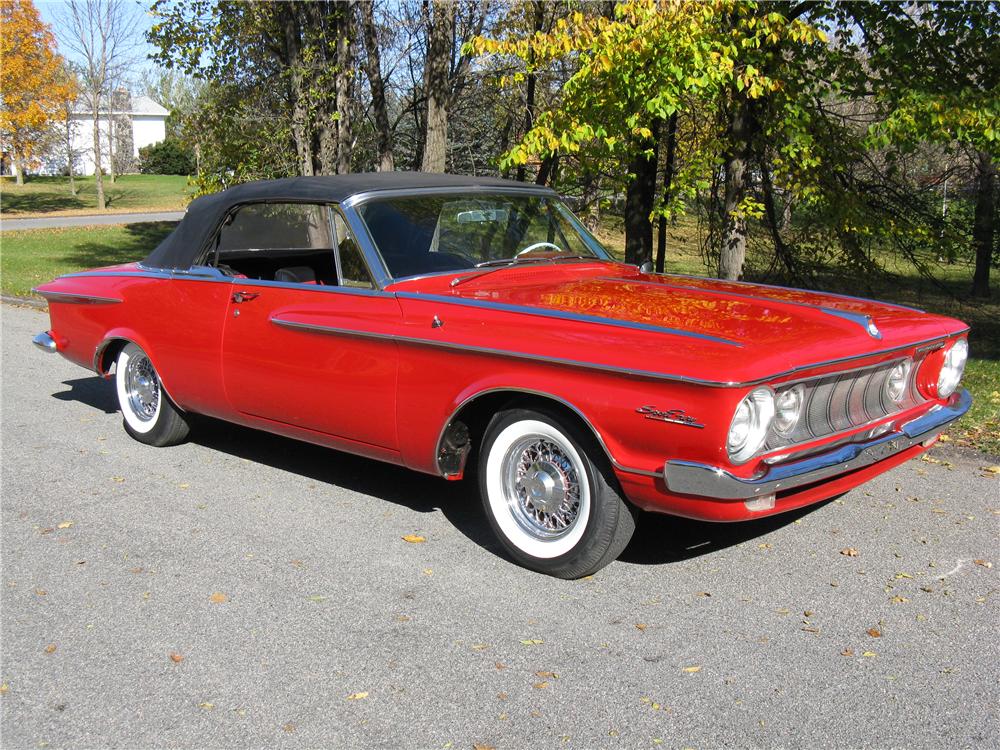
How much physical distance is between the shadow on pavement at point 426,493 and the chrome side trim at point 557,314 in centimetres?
117

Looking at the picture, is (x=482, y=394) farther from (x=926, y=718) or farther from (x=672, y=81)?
(x=672, y=81)

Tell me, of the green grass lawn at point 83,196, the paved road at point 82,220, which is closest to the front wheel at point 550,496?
the paved road at point 82,220

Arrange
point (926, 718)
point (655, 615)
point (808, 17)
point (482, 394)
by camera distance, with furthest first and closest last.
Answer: point (808, 17) → point (482, 394) → point (655, 615) → point (926, 718)

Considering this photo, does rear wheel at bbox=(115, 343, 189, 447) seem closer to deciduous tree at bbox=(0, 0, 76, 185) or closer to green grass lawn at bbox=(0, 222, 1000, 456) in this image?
green grass lawn at bbox=(0, 222, 1000, 456)

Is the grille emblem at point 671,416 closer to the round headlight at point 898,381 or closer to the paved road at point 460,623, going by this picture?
the paved road at point 460,623

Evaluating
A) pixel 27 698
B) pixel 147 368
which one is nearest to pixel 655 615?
pixel 27 698

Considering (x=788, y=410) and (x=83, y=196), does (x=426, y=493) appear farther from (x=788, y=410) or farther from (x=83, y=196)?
(x=83, y=196)

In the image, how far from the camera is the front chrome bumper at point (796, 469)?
375cm

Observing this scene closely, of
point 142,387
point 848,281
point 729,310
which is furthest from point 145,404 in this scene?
point 848,281

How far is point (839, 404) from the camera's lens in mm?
4352

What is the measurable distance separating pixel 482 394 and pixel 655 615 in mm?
1226

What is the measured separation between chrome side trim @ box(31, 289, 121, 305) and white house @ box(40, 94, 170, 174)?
42135 millimetres

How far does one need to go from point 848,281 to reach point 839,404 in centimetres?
954

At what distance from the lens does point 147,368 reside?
657 cm
